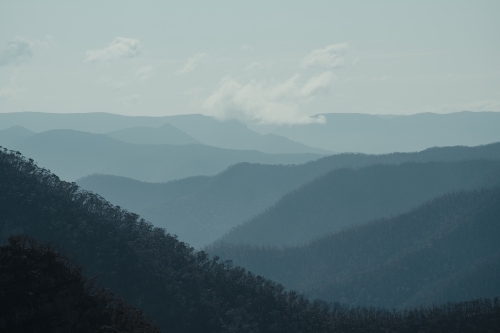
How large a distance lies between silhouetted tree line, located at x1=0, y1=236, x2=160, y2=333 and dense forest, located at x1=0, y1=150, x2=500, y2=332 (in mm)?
34651

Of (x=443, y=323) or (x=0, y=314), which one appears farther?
(x=443, y=323)

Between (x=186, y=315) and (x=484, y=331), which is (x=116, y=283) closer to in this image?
(x=186, y=315)

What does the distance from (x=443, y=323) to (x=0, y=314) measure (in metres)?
72.2

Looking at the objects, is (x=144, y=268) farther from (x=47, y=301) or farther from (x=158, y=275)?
(x=47, y=301)

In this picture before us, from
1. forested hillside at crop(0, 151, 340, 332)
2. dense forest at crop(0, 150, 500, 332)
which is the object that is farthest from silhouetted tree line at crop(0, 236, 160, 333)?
forested hillside at crop(0, 151, 340, 332)

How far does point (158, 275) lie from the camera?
91688 millimetres

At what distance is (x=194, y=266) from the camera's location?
102 meters

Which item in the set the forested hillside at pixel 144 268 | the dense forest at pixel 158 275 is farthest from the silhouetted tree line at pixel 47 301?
the forested hillside at pixel 144 268

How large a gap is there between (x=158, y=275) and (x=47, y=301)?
150 ft

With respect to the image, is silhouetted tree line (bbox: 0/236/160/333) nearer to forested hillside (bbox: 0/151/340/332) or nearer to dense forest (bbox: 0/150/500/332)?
dense forest (bbox: 0/150/500/332)

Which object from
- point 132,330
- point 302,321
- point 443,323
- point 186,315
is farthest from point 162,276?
point 132,330

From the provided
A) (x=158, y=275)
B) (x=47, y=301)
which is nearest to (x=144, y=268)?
(x=158, y=275)

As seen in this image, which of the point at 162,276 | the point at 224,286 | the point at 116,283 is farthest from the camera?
the point at 224,286

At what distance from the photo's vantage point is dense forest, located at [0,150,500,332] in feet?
286
